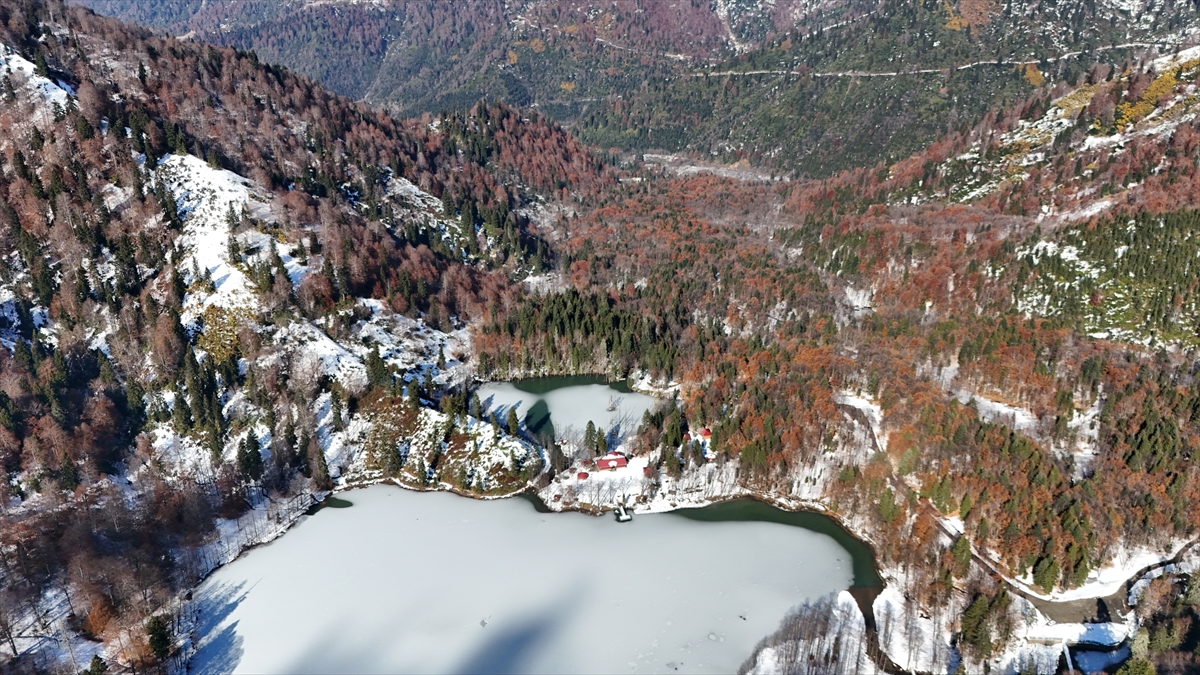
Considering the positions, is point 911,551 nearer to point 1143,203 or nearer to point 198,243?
point 1143,203

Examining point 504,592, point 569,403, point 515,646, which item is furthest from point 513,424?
point 515,646

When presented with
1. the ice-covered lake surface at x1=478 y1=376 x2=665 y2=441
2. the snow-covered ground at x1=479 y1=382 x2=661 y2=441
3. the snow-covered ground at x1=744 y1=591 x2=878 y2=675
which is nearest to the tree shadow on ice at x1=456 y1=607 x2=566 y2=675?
the snow-covered ground at x1=744 y1=591 x2=878 y2=675

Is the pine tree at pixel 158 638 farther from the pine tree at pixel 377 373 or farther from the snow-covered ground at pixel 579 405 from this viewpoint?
the snow-covered ground at pixel 579 405

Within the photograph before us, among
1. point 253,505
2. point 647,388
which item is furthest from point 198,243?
point 647,388

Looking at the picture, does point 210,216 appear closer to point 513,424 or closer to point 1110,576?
point 513,424

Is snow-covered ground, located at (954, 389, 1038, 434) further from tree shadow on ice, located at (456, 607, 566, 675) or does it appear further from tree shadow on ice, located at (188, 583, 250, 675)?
tree shadow on ice, located at (188, 583, 250, 675)

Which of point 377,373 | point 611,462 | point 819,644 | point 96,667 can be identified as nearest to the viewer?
point 96,667
